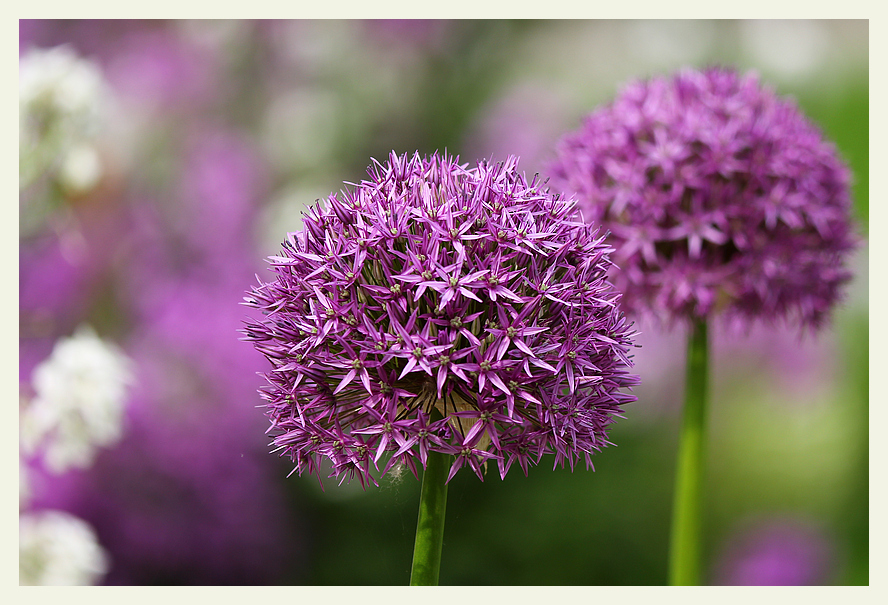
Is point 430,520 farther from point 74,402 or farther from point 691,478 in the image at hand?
point 74,402

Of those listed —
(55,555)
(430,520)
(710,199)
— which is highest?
(710,199)

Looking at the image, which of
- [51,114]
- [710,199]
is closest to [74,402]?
[51,114]

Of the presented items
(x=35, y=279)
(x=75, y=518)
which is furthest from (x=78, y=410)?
(x=35, y=279)

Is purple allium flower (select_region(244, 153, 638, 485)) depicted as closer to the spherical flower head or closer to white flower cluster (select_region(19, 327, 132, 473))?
the spherical flower head

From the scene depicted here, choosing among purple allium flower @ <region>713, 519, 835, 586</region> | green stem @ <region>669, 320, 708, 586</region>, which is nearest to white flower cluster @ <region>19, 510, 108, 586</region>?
green stem @ <region>669, 320, 708, 586</region>

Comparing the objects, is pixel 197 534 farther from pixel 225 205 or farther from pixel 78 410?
pixel 225 205

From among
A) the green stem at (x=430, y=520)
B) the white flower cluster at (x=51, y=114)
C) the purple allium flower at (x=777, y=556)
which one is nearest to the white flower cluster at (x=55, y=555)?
the white flower cluster at (x=51, y=114)
